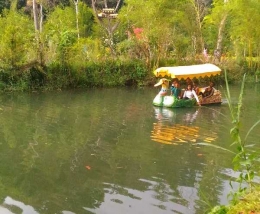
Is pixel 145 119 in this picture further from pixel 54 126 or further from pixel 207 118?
pixel 54 126

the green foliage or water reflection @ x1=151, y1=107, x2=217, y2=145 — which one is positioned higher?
the green foliage

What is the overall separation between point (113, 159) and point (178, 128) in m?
3.54

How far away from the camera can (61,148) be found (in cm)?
956

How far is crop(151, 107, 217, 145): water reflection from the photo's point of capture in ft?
34.3

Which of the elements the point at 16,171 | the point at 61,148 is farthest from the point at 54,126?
the point at 16,171

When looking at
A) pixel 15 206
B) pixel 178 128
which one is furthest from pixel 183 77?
pixel 15 206

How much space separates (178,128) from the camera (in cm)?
1178

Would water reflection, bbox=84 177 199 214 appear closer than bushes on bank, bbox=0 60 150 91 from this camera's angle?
Yes

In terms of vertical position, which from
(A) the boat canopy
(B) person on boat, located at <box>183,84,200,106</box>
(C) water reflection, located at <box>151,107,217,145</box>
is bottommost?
(C) water reflection, located at <box>151,107,217,145</box>

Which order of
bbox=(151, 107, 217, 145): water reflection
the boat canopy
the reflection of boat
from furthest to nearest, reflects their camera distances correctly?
1. the boat canopy
2. the reflection of boat
3. bbox=(151, 107, 217, 145): water reflection

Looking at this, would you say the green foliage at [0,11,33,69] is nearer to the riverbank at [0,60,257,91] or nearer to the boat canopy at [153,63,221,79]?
the riverbank at [0,60,257,91]

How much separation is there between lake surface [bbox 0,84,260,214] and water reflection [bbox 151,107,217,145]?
0.03m

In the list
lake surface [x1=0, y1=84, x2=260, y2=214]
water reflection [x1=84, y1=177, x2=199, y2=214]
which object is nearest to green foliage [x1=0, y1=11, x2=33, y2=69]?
lake surface [x1=0, y1=84, x2=260, y2=214]

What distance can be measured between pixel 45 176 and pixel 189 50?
20.1 meters
